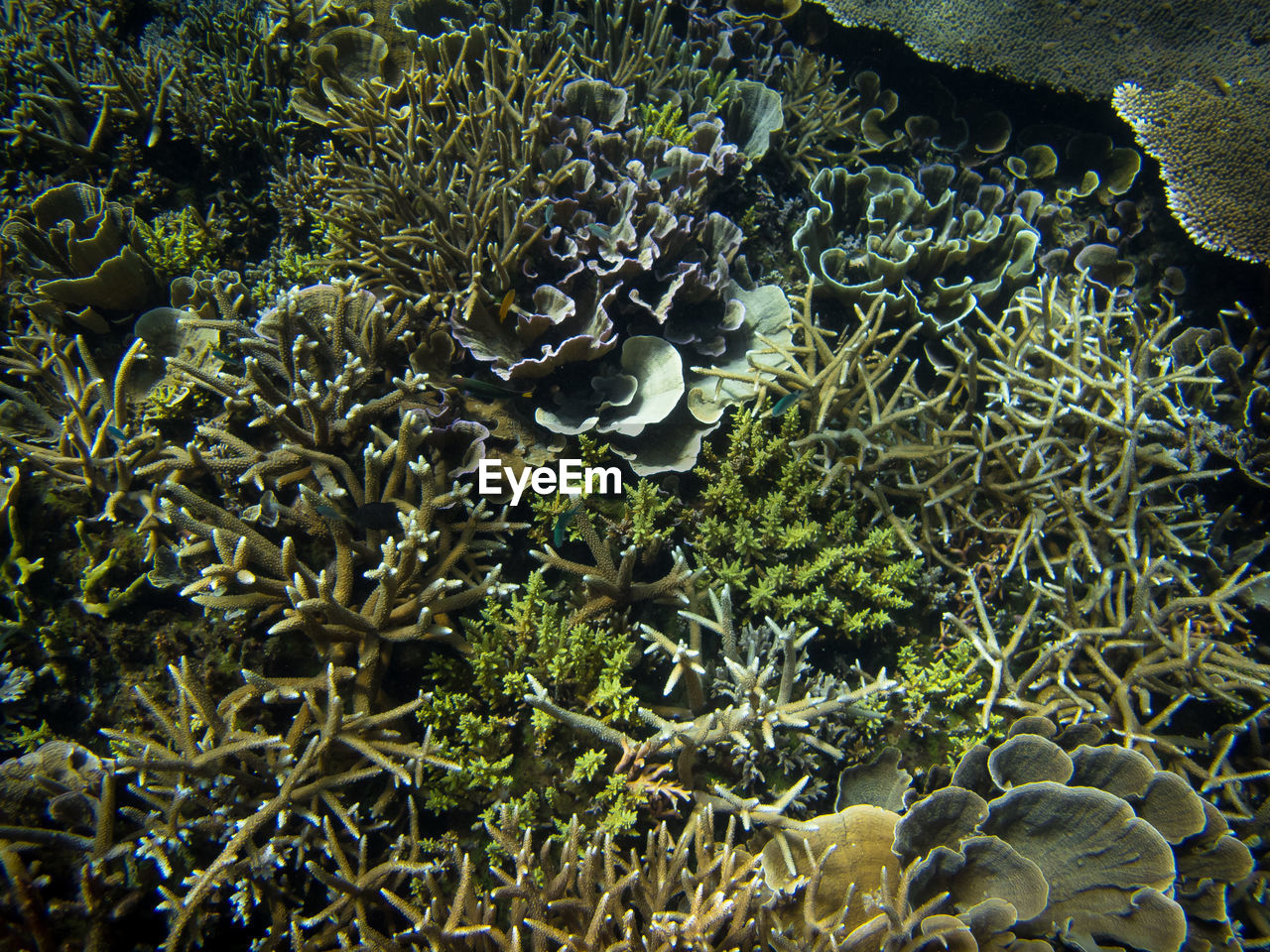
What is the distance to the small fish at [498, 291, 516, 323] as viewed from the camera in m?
2.73

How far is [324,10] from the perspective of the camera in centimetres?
437

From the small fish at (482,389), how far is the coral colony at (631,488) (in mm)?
95

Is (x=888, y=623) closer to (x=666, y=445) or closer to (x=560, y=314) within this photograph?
(x=666, y=445)

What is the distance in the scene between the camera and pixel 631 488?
2908 mm

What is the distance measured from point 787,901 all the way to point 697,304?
2.92 meters

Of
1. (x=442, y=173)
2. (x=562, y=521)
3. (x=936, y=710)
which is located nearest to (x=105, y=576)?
(x=562, y=521)

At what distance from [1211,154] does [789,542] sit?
373 centimetres

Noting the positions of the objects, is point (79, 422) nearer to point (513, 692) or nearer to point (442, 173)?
point (442, 173)

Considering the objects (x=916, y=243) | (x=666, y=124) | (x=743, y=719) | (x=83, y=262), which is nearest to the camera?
(x=743, y=719)

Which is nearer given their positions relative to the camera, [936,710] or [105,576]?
[105,576]

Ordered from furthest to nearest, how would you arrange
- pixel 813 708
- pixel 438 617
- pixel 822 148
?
pixel 822 148 → pixel 438 617 → pixel 813 708

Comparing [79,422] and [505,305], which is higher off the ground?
[505,305]

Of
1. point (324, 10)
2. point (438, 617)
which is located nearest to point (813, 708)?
point (438, 617)

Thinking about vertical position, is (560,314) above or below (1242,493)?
below
